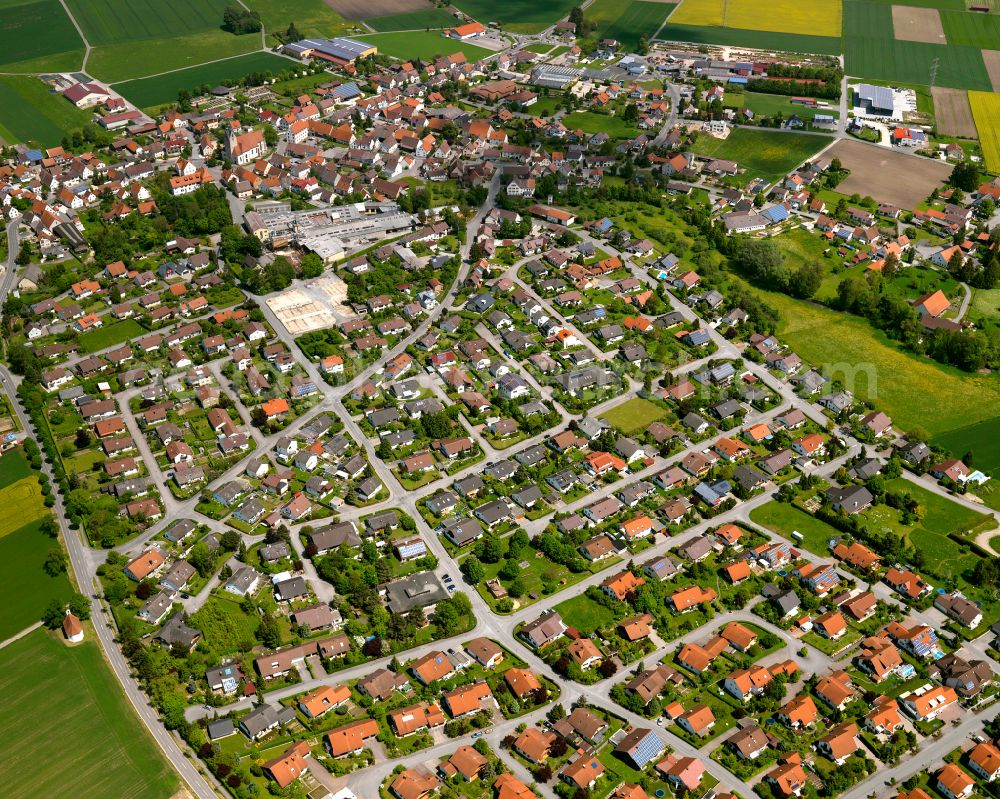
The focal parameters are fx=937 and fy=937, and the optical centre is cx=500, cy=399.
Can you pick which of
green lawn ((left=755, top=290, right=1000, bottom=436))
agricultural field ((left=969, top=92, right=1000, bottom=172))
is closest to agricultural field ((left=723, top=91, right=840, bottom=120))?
agricultural field ((left=969, top=92, right=1000, bottom=172))

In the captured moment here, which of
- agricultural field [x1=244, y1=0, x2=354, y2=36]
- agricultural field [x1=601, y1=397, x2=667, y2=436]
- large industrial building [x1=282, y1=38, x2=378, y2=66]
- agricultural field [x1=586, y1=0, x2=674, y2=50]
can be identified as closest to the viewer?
agricultural field [x1=601, y1=397, x2=667, y2=436]

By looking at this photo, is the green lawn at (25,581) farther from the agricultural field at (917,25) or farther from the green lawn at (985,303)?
the agricultural field at (917,25)

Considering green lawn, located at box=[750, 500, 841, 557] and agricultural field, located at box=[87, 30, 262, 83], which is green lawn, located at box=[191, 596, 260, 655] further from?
agricultural field, located at box=[87, 30, 262, 83]

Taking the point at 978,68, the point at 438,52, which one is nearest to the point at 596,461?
the point at 438,52

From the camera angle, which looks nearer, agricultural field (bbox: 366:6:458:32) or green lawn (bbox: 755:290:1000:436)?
green lawn (bbox: 755:290:1000:436)

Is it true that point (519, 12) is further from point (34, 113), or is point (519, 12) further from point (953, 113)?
point (34, 113)

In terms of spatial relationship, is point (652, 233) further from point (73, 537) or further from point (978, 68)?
point (978, 68)
